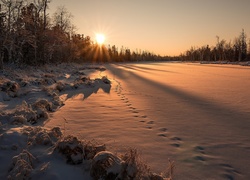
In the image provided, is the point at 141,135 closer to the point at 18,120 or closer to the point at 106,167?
the point at 106,167

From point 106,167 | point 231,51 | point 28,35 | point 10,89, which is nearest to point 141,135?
point 106,167

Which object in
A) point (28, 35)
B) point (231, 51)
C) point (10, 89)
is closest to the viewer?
point (10, 89)

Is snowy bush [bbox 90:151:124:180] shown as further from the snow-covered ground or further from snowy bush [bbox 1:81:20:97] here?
snowy bush [bbox 1:81:20:97]

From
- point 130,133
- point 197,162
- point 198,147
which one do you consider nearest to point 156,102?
point 130,133

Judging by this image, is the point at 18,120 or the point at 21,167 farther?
the point at 18,120

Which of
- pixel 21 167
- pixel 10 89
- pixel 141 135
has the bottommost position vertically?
pixel 141 135

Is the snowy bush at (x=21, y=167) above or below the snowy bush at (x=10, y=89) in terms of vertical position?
below

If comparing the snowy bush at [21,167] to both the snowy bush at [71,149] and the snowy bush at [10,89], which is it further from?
the snowy bush at [10,89]

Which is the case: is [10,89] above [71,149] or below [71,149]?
above

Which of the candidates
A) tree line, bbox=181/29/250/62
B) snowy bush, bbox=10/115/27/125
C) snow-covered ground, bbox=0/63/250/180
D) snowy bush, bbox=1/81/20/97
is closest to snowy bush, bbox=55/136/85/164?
snow-covered ground, bbox=0/63/250/180

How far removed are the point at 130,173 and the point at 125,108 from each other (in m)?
4.33

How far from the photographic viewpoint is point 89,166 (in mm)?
2783

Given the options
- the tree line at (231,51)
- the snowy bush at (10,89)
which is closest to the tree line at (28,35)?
the snowy bush at (10,89)

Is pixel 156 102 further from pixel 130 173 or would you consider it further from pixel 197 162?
pixel 130 173
